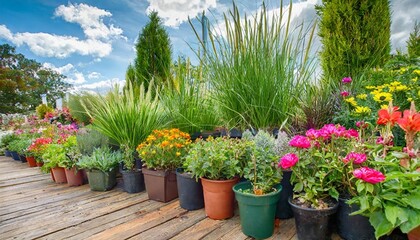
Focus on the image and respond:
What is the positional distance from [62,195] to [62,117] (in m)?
4.75

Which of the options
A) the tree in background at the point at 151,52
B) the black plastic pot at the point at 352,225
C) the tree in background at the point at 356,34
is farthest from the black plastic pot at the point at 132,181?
the tree in background at the point at 151,52

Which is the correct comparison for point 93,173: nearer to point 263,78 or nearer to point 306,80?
point 263,78

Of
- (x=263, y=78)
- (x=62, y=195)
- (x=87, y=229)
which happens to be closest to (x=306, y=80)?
(x=263, y=78)

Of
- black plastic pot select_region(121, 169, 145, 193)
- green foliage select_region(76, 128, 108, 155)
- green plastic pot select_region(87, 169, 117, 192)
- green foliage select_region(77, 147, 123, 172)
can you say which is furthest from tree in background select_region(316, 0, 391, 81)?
green foliage select_region(76, 128, 108, 155)

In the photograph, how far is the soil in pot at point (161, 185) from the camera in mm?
2197

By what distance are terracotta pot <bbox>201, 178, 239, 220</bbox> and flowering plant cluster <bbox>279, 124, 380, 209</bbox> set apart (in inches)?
19.0

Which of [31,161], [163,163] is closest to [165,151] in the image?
[163,163]

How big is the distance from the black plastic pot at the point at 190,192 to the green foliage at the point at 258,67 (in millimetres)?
824

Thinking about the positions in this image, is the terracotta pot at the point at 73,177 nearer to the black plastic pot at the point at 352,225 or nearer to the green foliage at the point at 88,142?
the green foliage at the point at 88,142

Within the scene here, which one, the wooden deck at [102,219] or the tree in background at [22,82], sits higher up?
the tree in background at [22,82]

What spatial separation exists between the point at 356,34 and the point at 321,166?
2721 mm

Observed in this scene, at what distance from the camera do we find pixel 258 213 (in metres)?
1.52

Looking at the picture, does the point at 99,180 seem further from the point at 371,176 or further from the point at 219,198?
the point at 371,176

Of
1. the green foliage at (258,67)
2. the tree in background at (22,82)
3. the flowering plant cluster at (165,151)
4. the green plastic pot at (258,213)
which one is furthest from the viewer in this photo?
the tree in background at (22,82)
